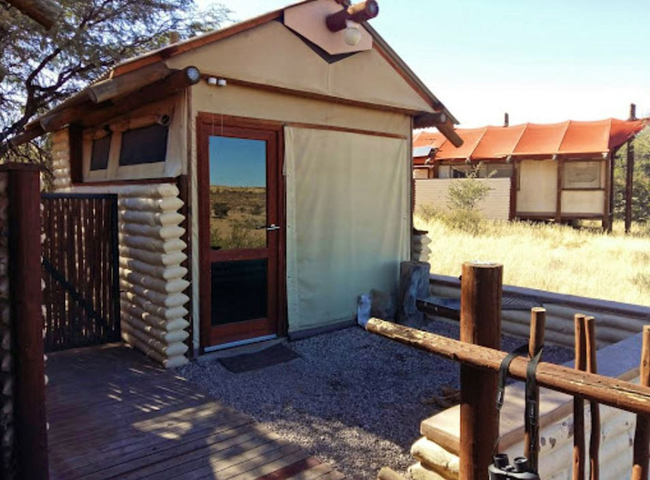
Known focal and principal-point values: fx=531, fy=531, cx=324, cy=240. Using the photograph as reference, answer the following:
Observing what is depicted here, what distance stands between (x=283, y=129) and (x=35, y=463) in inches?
166

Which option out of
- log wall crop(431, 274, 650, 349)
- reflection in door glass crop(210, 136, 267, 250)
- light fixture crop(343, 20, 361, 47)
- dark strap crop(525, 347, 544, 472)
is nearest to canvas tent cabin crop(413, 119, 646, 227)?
log wall crop(431, 274, 650, 349)

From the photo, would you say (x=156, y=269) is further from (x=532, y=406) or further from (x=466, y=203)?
(x=466, y=203)

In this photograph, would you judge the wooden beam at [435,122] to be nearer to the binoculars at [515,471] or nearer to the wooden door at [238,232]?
the wooden door at [238,232]

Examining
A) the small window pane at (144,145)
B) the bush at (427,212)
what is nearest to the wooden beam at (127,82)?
the small window pane at (144,145)

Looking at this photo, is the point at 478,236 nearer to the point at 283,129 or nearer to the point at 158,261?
the point at 283,129

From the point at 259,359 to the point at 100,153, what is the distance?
362 cm

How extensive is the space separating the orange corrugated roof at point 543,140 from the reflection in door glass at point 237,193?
51.9 feet

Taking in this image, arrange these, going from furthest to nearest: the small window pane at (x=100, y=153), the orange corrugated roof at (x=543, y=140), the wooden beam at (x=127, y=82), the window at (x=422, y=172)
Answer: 1. the window at (x=422, y=172)
2. the orange corrugated roof at (x=543, y=140)
3. the small window pane at (x=100, y=153)
4. the wooden beam at (x=127, y=82)

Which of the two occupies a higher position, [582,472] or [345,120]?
[345,120]

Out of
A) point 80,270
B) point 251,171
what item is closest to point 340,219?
point 251,171

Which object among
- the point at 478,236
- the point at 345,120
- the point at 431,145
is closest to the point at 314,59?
the point at 345,120

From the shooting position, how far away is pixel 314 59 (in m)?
6.11

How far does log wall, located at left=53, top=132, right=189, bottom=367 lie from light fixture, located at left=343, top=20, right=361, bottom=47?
2.76 m

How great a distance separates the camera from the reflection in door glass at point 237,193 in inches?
219
